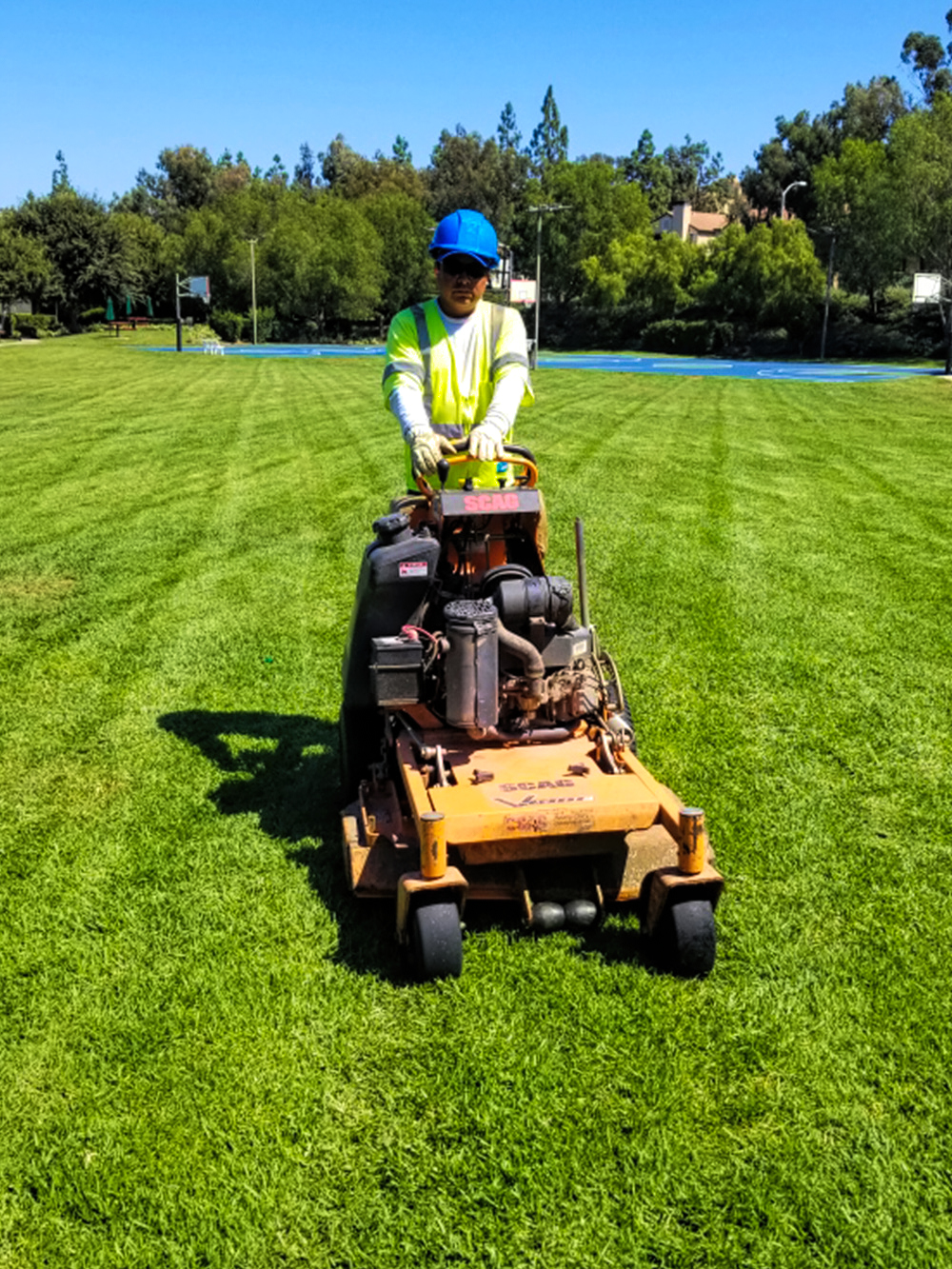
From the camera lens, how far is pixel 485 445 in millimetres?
4188

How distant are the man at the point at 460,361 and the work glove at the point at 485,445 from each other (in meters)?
0.25

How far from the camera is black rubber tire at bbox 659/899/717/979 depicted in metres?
3.69

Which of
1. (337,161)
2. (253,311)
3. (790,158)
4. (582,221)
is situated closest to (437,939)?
(253,311)

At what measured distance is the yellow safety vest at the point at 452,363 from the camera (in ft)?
15.5

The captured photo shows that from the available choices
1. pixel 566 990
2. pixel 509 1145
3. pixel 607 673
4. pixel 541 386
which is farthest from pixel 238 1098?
pixel 541 386

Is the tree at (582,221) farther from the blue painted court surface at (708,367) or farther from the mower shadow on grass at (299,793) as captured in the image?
the mower shadow on grass at (299,793)

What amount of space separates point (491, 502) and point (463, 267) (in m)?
1.06

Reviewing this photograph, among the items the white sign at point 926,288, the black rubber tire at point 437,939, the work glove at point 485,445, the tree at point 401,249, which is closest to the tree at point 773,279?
the white sign at point 926,288

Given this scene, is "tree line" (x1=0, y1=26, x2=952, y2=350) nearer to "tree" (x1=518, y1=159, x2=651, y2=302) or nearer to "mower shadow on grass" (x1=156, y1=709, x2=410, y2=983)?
"tree" (x1=518, y1=159, x2=651, y2=302)

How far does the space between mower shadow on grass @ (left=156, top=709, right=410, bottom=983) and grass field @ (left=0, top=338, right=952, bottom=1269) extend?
0.02 meters

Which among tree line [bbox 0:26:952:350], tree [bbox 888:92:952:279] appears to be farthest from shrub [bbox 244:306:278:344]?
tree [bbox 888:92:952:279]

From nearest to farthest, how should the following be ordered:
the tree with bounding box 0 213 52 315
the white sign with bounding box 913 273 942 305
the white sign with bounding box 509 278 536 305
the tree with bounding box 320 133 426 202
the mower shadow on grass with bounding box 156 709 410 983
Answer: the mower shadow on grass with bounding box 156 709 410 983
the white sign with bounding box 913 273 942 305
the white sign with bounding box 509 278 536 305
the tree with bounding box 0 213 52 315
the tree with bounding box 320 133 426 202

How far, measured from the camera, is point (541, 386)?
3139cm

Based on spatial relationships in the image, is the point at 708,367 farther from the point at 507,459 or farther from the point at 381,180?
the point at 381,180
